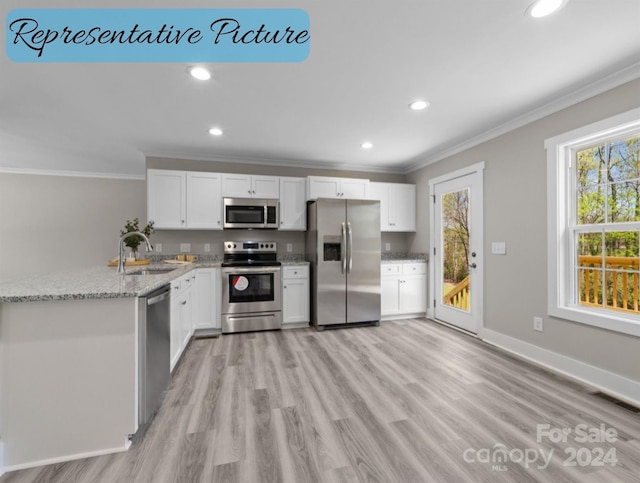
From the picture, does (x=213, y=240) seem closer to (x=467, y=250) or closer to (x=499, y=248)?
(x=467, y=250)

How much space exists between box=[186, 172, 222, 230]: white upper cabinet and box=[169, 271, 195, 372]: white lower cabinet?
2.75 feet

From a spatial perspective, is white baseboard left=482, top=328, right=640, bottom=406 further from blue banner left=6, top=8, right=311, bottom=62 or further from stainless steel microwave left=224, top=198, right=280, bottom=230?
blue banner left=6, top=8, right=311, bottom=62

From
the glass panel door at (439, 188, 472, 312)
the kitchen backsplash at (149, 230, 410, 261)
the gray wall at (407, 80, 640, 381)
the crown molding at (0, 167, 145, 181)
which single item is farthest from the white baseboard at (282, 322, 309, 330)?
the crown molding at (0, 167, 145, 181)

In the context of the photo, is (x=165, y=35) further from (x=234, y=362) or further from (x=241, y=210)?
(x=234, y=362)

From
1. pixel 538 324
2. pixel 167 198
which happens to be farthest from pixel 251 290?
pixel 538 324

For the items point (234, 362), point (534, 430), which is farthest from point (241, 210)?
point (534, 430)

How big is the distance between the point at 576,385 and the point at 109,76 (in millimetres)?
4425

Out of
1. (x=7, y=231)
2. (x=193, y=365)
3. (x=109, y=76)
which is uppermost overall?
(x=109, y=76)

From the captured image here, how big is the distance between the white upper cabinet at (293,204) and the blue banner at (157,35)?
2.25 m

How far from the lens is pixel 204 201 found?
3922mm

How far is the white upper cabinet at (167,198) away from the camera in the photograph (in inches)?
148

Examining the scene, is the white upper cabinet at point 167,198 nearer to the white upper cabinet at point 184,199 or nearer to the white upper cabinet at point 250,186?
the white upper cabinet at point 184,199

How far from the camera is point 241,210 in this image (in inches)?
158

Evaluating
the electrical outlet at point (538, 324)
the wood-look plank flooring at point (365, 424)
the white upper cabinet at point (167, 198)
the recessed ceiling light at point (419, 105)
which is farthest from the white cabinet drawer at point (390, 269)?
the white upper cabinet at point (167, 198)
